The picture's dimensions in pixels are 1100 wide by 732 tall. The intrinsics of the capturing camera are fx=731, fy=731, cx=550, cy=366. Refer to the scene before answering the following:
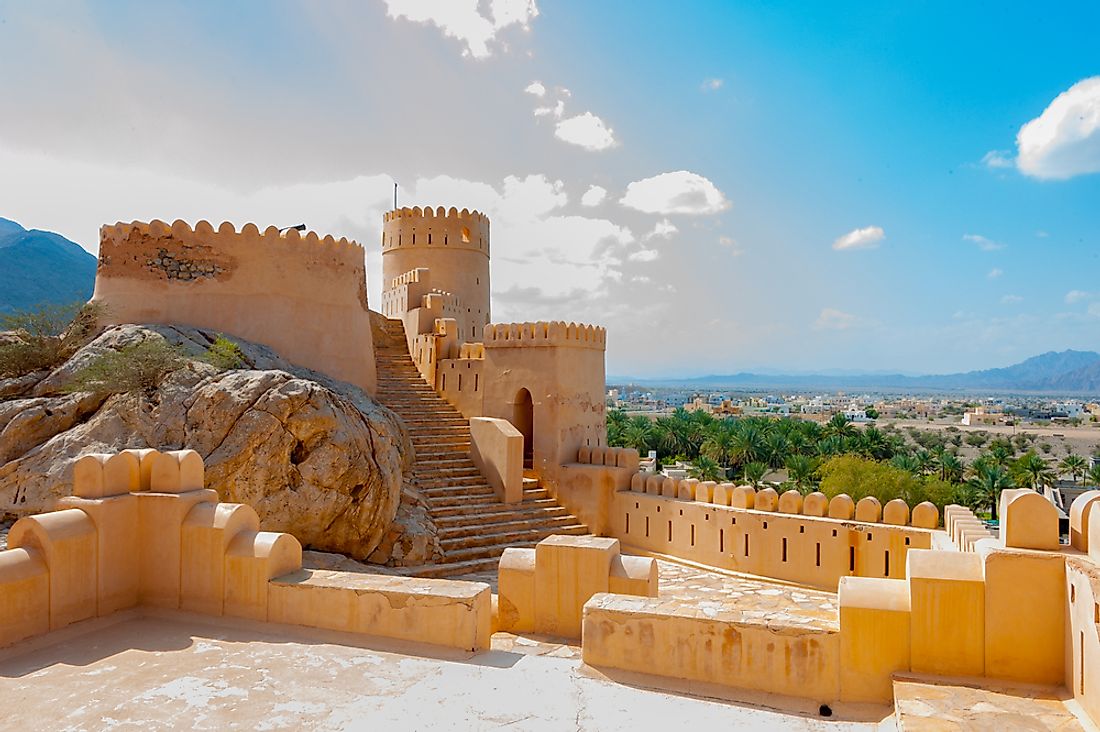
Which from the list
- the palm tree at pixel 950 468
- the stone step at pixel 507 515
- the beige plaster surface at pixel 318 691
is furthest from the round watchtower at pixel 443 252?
the palm tree at pixel 950 468

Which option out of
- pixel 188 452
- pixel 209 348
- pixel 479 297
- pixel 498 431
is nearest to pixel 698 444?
pixel 479 297

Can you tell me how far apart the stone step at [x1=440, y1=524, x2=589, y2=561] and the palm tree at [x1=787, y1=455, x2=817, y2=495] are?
81.2 ft

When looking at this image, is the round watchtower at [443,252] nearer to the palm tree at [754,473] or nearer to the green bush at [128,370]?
the green bush at [128,370]

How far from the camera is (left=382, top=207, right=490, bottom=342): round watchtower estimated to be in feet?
81.9

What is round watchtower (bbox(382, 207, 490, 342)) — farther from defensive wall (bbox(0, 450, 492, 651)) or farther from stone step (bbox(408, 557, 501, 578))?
defensive wall (bbox(0, 450, 492, 651))

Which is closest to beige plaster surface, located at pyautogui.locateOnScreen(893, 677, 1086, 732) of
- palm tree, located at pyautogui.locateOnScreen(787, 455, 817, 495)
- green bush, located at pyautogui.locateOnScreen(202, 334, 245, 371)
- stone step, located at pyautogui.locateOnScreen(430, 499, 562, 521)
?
stone step, located at pyautogui.locateOnScreen(430, 499, 562, 521)

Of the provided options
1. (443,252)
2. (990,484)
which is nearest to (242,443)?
(443,252)

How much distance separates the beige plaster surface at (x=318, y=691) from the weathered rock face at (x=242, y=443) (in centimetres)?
614

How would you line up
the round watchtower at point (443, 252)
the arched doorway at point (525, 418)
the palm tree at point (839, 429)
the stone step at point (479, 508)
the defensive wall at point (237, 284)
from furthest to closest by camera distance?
the palm tree at point (839, 429), the round watchtower at point (443, 252), the arched doorway at point (525, 418), the defensive wall at point (237, 284), the stone step at point (479, 508)

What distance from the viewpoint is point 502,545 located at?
14.1 m

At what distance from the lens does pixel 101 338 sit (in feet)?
42.5

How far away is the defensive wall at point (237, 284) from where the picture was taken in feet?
48.2

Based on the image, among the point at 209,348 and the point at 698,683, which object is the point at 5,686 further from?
the point at 209,348

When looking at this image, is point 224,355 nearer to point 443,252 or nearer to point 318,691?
point 318,691
